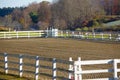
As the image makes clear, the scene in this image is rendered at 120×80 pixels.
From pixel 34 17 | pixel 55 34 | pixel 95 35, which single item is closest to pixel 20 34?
pixel 55 34

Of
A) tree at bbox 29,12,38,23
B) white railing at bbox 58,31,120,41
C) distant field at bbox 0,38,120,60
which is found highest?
tree at bbox 29,12,38,23

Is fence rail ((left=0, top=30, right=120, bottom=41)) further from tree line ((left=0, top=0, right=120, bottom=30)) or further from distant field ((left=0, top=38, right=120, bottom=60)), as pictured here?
tree line ((left=0, top=0, right=120, bottom=30))

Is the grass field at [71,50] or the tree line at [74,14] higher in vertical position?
the tree line at [74,14]

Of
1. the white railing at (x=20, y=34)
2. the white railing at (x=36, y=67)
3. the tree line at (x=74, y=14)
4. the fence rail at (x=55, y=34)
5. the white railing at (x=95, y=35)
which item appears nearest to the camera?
the white railing at (x=36, y=67)

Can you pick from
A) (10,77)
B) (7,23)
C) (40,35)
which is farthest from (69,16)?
(10,77)

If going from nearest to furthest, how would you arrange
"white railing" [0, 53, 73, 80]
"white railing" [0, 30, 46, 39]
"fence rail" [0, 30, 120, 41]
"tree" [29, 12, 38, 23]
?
"white railing" [0, 53, 73, 80] → "fence rail" [0, 30, 120, 41] → "white railing" [0, 30, 46, 39] → "tree" [29, 12, 38, 23]

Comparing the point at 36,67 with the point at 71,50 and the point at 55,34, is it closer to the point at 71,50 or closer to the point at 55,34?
the point at 71,50

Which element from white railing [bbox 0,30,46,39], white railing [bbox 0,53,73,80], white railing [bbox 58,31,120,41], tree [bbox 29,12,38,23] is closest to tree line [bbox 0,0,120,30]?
tree [bbox 29,12,38,23]

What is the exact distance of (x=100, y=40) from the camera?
5259cm

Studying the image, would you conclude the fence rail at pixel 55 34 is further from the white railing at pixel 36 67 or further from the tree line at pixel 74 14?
the white railing at pixel 36 67

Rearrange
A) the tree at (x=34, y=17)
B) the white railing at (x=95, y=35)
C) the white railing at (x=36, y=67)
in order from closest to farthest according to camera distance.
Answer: the white railing at (x=36, y=67)
the white railing at (x=95, y=35)
the tree at (x=34, y=17)

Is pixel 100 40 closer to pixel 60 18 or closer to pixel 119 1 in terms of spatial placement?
pixel 60 18

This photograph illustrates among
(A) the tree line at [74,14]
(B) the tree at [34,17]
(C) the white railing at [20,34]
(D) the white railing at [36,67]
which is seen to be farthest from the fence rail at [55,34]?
(B) the tree at [34,17]

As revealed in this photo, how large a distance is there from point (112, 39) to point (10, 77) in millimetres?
35368
